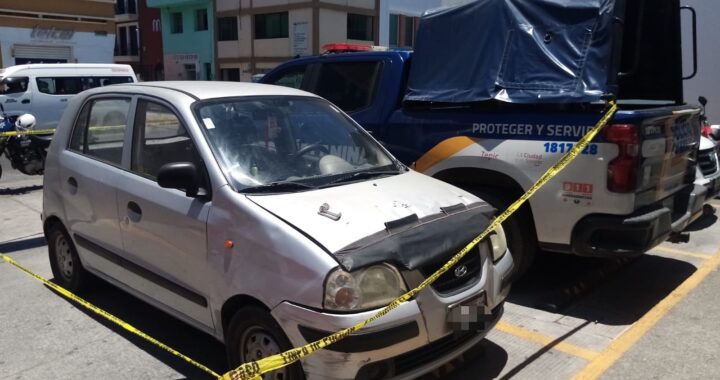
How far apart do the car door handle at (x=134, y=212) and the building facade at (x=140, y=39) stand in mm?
40114

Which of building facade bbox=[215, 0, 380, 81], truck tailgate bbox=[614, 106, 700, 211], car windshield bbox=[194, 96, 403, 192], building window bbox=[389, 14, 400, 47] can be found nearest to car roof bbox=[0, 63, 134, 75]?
car windshield bbox=[194, 96, 403, 192]

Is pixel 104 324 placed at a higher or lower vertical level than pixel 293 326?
lower

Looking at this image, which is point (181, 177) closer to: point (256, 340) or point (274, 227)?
point (274, 227)

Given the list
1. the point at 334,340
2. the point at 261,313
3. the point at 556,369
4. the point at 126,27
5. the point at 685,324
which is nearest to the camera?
the point at 334,340

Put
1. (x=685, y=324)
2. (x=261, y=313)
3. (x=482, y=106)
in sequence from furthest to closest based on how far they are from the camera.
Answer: (x=482, y=106)
(x=685, y=324)
(x=261, y=313)

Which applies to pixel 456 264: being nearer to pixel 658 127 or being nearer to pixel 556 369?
pixel 556 369

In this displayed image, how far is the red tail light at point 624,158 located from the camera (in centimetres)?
398

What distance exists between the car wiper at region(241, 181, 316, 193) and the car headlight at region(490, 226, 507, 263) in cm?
112

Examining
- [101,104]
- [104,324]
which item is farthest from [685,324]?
[101,104]

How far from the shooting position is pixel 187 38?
3747 cm

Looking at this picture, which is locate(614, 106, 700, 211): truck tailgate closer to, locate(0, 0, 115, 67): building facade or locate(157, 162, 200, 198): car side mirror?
locate(157, 162, 200, 198): car side mirror

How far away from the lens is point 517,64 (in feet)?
15.8

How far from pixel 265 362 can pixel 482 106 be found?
2942 mm

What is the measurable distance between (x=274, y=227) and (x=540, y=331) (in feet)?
7.51
